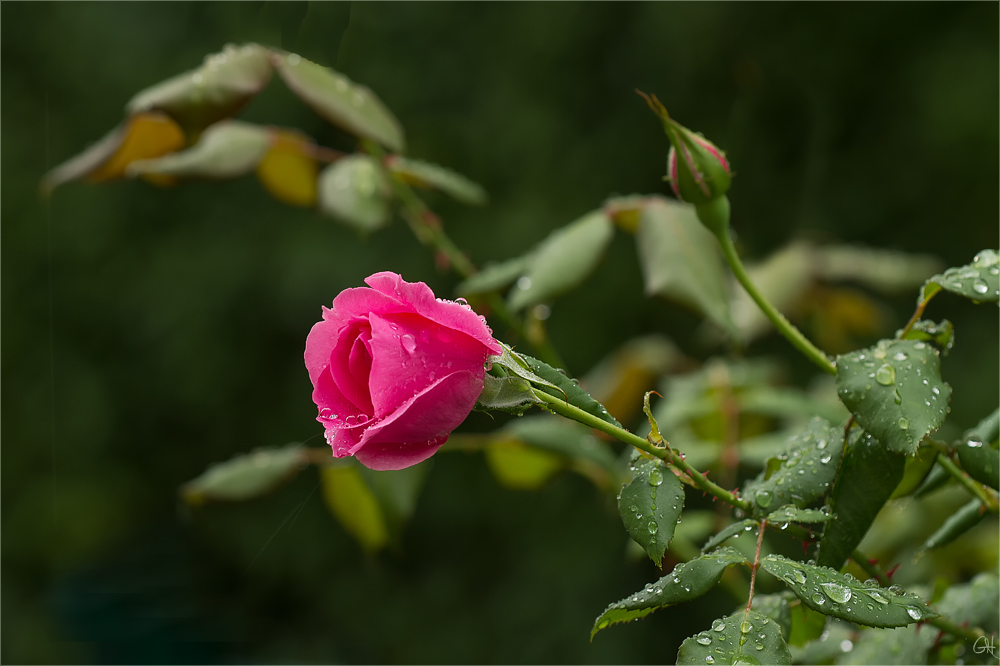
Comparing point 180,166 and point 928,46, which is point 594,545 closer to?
point 928,46

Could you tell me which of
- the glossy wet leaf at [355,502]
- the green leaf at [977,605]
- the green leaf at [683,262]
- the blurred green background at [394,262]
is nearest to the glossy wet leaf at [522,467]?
the glossy wet leaf at [355,502]

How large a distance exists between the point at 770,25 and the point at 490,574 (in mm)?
1487

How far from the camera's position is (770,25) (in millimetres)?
1757

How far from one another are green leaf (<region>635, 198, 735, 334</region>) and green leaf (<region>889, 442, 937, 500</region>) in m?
0.18

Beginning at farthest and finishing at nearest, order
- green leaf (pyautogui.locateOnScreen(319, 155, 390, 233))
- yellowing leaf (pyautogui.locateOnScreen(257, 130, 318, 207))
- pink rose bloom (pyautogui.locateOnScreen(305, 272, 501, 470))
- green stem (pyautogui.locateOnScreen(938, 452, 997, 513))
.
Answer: yellowing leaf (pyautogui.locateOnScreen(257, 130, 318, 207)) → green leaf (pyautogui.locateOnScreen(319, 155, 390, 233)) → green stem (pyautogui.locateOnScreen(938, 452, 997, 513)) → pink rose bloom (pyautogui.locateOnScreen(305, 272, 501, 470))

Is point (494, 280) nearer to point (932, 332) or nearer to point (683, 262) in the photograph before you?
point (683, 262)

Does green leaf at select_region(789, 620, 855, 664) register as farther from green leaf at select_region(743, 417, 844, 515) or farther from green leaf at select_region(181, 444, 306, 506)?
green leaf at select_region(181, 444, 306, 506)

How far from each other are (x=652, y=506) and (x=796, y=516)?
0.07m

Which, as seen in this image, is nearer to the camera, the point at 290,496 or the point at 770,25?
the point at 770,25

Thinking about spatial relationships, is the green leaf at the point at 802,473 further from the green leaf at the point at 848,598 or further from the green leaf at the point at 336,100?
the green leaf at the point at 336,100

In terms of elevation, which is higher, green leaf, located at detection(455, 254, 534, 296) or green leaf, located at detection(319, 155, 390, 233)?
green leaf, located at detection(319, 155, 390, 233)

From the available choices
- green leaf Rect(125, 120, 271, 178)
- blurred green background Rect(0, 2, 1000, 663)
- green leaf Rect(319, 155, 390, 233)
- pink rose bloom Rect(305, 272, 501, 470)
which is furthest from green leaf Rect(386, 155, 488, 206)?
blurred green background Rect(0, 2, 1000, 663)

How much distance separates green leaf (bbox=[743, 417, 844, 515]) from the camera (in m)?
0.37

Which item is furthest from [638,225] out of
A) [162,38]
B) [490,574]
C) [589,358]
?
[162,38]
